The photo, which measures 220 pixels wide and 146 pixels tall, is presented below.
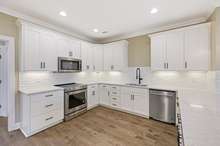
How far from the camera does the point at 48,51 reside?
3232 mm

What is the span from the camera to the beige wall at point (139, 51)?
13.4 feet

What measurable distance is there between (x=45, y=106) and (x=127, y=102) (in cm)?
245

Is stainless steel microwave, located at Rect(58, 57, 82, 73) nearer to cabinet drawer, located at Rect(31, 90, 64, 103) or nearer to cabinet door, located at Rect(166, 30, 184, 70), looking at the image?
cabinet drawer, located at Rect(31, 90, 64, 103)

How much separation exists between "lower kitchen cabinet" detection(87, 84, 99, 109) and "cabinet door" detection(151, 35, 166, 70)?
2315 mm

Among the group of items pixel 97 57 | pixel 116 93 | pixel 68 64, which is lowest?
pixel 116 93

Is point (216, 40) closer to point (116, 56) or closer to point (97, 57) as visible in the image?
point (116, 56)

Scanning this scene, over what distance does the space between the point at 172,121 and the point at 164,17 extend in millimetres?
2757

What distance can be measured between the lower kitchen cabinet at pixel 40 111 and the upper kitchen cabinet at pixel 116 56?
227 cm

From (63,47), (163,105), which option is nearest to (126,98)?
(163,105)

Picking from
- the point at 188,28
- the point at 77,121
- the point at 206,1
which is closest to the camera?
the point at 206,1

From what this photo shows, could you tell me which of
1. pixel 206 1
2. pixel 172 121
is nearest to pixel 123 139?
pixel 172 121

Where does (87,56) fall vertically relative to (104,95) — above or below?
above

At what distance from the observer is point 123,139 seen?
8.09 feet

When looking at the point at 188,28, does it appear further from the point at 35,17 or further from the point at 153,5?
the point at 35,17
